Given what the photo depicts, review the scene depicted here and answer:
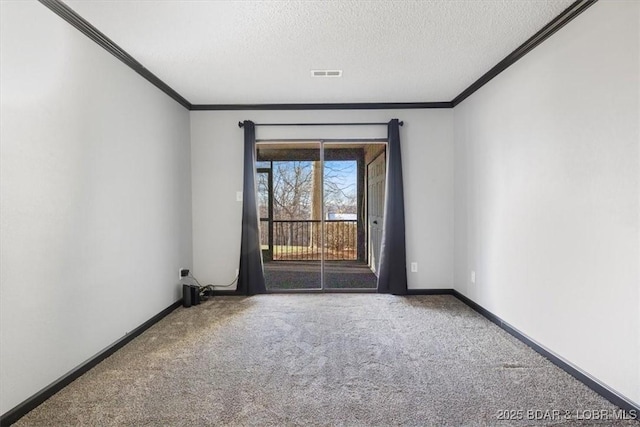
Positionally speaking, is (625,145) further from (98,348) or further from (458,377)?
(98,348)

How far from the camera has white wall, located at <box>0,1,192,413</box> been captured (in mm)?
1786

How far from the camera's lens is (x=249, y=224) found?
13.8 ft

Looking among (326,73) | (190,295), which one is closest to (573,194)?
(326,73)

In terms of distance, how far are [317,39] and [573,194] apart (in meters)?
2.15

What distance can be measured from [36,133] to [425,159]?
385 centimetres

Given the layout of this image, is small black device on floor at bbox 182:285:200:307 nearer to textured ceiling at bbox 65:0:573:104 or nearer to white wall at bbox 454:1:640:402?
textured ceiling at bbox 65:0:573:104

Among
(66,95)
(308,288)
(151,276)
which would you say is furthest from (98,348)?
(308,288)

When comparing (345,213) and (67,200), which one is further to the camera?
(345,213)

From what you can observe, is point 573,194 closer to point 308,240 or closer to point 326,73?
point 326,73

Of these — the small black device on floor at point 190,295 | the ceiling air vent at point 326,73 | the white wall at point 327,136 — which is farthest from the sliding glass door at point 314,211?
the ceiling air vent at point 326,73

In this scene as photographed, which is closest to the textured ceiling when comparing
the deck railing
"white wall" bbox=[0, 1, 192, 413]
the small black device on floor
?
"white wall" bbox=[0, 1, 192, 413]

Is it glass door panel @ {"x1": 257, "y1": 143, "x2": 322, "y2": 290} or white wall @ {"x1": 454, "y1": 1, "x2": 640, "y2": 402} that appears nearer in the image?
white wall @ {"x1": 454, "y1": 1, "x2": 640, "y2": 402}

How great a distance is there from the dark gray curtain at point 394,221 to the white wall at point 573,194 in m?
1.07

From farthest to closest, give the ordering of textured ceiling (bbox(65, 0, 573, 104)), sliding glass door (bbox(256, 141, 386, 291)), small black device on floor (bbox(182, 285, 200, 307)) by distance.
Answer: sliding glass door (bbox(256, 141, 386, 291)), small black device on floor (bbox(182, 285, 200, 307)), textured ceiling (bbox(65, 0, 573, 104))
